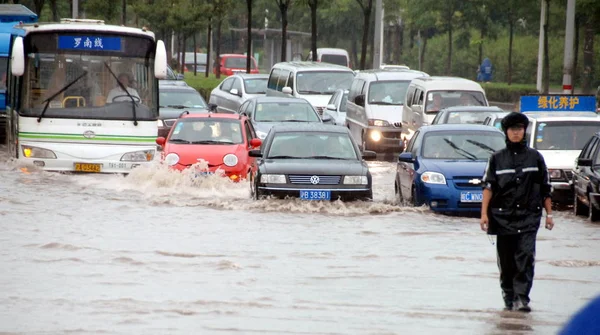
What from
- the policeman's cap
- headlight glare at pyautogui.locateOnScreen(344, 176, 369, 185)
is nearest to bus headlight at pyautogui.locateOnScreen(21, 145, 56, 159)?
headlight glare at pyautogui.locateOnScreen(344, 176, 369, 185)

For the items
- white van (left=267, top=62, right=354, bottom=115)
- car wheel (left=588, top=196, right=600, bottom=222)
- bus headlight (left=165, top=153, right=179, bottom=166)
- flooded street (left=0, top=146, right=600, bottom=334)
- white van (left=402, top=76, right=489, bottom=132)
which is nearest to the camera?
flooded street (left=0, top=146, right=600, bottom=334)

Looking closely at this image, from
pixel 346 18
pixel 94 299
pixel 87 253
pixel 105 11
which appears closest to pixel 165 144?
pixel 87 253

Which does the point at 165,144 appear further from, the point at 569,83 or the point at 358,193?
the point at 569,83

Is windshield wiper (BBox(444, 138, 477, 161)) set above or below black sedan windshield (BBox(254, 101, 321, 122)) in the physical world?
below

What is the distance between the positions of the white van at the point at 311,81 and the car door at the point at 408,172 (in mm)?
12880

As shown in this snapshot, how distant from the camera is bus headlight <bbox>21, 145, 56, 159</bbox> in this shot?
20.5 metres

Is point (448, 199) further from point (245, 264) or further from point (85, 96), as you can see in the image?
point (85, 96)

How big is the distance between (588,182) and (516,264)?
26.4 ft

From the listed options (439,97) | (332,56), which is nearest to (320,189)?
(439,97)

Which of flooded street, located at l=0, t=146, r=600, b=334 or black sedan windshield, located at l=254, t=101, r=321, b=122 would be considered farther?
black sedan windshield, located at l=254, t=101, r=321, b=122

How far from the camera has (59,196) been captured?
20078 mm

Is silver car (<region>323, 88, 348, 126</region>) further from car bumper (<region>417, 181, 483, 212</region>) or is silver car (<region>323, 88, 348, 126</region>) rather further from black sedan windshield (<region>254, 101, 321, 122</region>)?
car bumper (<region>417, 181, 483, 212</region>)

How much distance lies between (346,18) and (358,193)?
66.3 m

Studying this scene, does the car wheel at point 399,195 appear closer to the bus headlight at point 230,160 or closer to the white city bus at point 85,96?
the bus headlight at point 230,160
